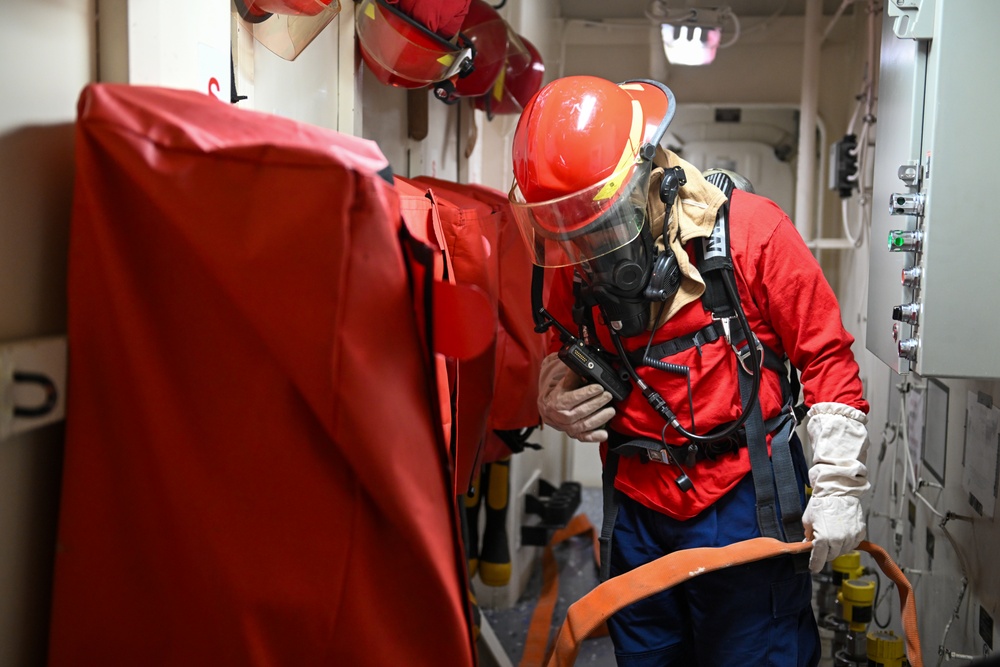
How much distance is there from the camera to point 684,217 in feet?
6.26

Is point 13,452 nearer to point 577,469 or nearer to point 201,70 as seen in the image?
point 201,70

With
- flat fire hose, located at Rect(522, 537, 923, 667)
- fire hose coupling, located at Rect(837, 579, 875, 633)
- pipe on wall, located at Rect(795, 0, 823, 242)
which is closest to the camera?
flat fire hose, located at Rect(522, 537, 923, 667)

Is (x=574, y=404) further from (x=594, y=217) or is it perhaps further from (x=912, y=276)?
(x=912, y=276)

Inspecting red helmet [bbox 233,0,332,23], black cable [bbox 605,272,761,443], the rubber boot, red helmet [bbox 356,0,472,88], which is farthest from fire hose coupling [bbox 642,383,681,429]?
the rubber boot

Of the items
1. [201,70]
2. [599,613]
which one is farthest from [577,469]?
[201,70]

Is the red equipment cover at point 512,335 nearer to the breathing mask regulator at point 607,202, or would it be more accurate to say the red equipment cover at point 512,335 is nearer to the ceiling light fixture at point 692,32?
the breathing mask regulator at point 607,202

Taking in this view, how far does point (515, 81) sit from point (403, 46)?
1.07 m

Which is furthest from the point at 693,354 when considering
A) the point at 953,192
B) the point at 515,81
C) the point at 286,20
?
the point at 515,81

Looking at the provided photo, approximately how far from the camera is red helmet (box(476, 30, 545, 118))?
9.77 ft

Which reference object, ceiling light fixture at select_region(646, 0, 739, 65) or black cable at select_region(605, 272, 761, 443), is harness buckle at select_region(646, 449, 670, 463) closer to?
black cable at select_region(605, 272, 761, 443)

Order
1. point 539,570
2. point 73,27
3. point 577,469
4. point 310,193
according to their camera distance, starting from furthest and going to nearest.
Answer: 1. point 577,469
2. point 539,570
3. point 73,27
4. point 310,193

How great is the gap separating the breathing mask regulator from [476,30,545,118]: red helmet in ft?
3.58

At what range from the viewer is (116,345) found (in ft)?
3.14

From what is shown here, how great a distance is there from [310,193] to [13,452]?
453 millimetres
